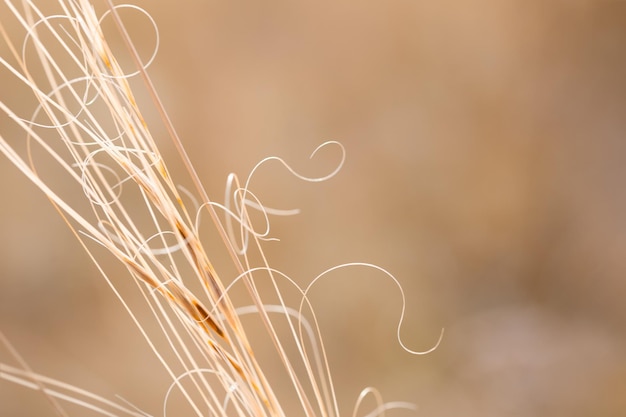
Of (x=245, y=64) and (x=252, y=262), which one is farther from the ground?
(x=245, y=64)

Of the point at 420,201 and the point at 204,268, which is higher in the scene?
the point at 204,268

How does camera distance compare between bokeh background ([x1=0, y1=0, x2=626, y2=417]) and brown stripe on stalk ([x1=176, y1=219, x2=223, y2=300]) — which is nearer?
brown stripe on stalk ([x1=176, y1=219, x2=223, y2=300])

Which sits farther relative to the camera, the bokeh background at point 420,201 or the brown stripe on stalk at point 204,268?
the bokeh background at point 420,201

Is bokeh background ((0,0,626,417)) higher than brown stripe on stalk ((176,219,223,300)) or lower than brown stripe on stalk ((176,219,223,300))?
lower

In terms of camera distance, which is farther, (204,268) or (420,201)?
(420,201)

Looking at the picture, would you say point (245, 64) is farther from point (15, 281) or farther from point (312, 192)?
point (15, 281)

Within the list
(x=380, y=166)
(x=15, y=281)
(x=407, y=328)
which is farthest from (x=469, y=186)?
(x=15, y=281)

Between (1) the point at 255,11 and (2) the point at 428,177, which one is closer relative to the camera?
(1) the point at 255,11

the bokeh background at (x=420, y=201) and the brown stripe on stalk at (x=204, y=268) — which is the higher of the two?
the brown stripe on stalk at (x=204, y=268)
